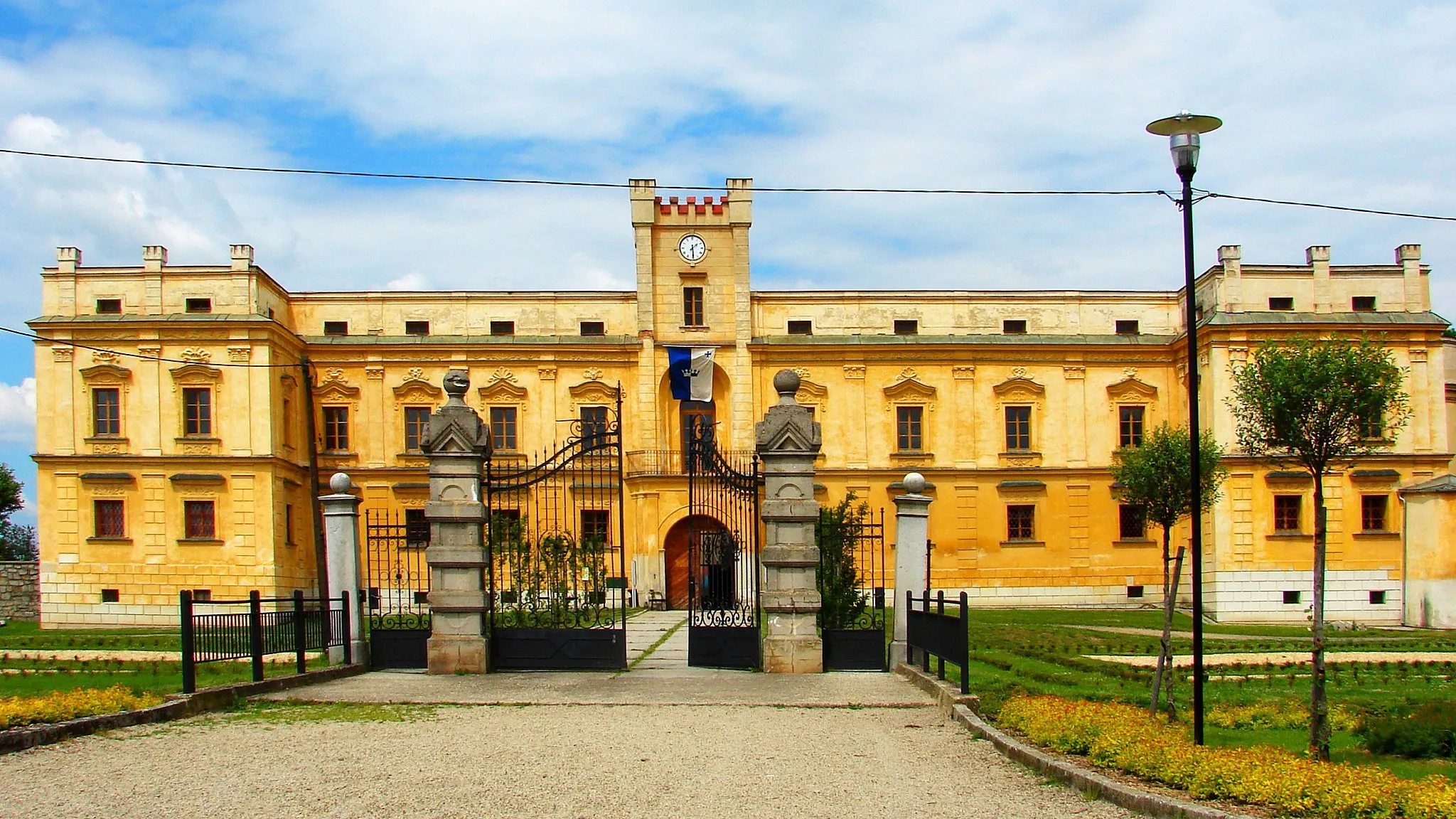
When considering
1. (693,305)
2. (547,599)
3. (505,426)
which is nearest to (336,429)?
(505,426)

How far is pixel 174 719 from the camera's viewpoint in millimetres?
12406

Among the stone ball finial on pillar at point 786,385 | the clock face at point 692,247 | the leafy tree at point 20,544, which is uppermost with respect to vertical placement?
the clock face at point 692,247

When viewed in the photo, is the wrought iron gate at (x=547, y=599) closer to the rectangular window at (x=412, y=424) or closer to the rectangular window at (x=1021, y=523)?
the rectangular window at (x=412, y=424)

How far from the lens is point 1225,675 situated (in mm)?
17203

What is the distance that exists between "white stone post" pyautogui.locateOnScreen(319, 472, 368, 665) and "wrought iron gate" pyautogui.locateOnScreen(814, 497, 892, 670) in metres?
Answer: 6.02

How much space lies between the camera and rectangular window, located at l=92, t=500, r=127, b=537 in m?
35.3

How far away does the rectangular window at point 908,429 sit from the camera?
38062mm

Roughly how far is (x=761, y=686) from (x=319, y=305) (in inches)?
1077

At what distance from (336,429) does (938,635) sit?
90.3ft

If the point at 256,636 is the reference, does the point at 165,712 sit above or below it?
below

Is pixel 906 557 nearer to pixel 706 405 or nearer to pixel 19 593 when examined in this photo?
pixel 706 405

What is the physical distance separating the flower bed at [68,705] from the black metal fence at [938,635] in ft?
25.5

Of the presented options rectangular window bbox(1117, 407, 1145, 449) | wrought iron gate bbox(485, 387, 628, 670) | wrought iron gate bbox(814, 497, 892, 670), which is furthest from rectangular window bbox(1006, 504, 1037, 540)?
wrought iron gate bbox(485, 387, 628, 670)

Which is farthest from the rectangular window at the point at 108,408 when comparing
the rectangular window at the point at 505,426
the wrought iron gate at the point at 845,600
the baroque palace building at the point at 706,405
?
the wrought iron gate at the point at 845,600
